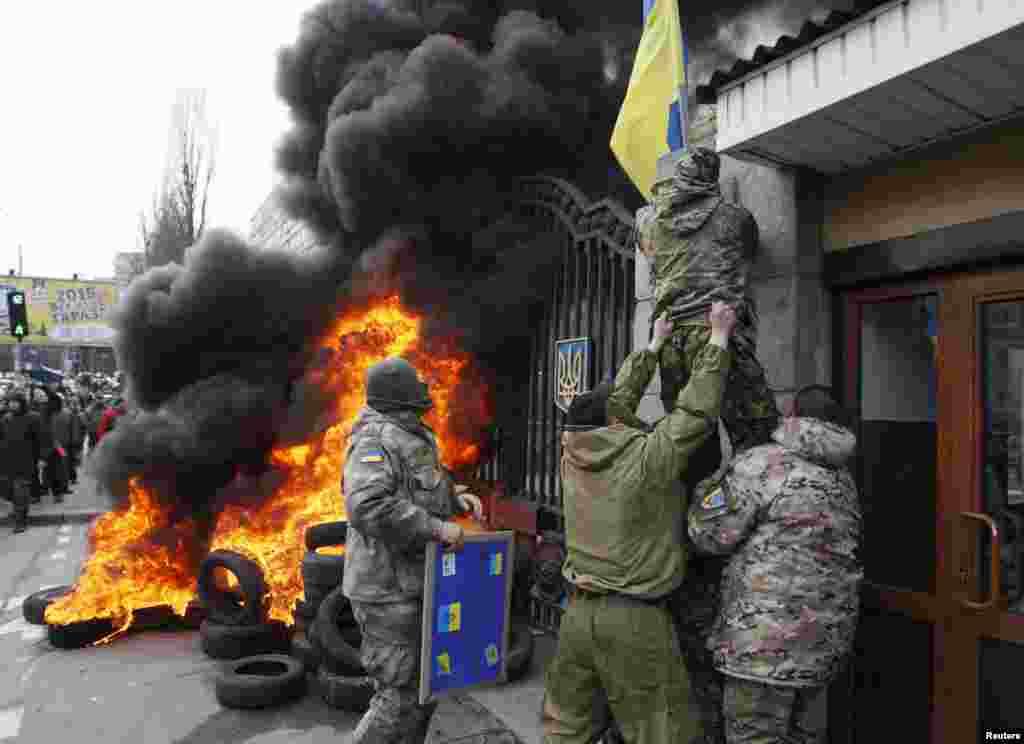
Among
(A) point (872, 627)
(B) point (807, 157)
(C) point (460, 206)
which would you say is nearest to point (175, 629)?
(C) point (460, 206)

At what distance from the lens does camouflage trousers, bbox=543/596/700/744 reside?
2645 millimetres

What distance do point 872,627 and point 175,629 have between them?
5.65 meters

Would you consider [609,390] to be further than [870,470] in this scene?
No

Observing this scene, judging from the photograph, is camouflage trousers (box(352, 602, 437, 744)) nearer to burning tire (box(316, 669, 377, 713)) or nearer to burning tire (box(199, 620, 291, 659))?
burning tire (box(316, 669, 377, 713))

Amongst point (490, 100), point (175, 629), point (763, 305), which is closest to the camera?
point (763, 305)

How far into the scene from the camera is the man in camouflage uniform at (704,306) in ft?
10.2

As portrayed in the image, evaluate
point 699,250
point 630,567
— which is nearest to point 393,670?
point 630,567

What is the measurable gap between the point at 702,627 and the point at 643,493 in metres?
0.71

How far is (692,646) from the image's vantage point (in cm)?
304

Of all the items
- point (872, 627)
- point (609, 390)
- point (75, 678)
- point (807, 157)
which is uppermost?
point (807, 157)

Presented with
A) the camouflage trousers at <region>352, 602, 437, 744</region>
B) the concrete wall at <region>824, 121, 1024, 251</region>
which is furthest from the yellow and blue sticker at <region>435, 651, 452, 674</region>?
the concrete wall at <region>824, 121, 1024, 251</region>

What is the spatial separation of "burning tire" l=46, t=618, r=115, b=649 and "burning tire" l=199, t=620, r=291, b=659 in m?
0.93

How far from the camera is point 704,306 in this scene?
3.13 metres

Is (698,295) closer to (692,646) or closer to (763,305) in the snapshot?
(763,305)
